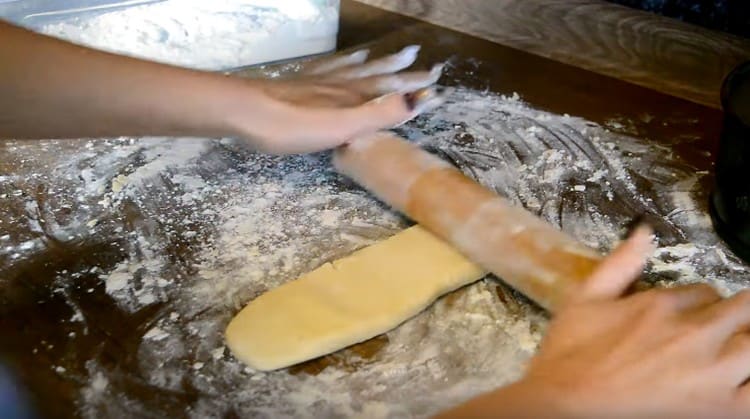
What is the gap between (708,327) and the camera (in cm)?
71

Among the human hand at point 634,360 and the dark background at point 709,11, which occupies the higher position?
Answer: the dark background at point 709,11

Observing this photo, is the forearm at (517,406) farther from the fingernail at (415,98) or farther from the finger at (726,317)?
the fingernail at (415,98)

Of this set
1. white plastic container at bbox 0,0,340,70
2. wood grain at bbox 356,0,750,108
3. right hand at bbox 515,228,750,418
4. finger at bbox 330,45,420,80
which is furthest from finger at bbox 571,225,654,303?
white plastic container at bbox 0,0,340,70

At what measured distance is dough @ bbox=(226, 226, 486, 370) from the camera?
2.74ft

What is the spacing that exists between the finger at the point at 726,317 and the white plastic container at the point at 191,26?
0.93 meters

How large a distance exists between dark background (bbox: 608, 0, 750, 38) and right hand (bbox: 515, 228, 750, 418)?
892 mm

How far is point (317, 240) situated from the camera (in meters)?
1.01

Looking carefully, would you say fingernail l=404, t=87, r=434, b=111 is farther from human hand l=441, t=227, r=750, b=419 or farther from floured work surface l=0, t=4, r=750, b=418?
human hand l=441, t=227, r=750, b=419

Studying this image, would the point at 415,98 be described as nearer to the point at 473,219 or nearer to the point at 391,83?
the point at 391,83

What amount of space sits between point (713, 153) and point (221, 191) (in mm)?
708

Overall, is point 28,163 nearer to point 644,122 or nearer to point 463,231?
point 463,231

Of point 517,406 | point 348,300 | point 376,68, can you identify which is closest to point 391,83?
point 376,68

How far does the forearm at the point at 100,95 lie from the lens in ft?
2.86

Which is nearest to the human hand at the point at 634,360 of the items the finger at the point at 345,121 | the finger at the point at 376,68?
the finger at the point at 345,121
